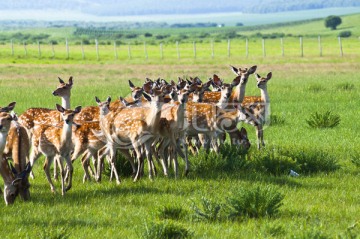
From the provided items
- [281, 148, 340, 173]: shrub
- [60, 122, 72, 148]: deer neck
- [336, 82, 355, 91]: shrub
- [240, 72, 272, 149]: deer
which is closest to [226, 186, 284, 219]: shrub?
[60, 122, 72, 148]: deer neck

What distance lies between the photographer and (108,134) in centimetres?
1398

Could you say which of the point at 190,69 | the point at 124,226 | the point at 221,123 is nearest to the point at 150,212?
the point at 124,226

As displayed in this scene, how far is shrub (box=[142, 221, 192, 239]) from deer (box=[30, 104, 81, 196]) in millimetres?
3197

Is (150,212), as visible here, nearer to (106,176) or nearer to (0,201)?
(0,201)

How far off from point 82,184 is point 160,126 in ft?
5.93

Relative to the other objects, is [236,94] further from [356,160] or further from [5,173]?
[5,173]

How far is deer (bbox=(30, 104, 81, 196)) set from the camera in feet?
42.0

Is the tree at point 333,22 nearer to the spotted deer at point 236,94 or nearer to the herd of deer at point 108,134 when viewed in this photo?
the spotted deer at point 236,94

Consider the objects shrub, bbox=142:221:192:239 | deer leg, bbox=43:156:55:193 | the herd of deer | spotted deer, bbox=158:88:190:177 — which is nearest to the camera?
shrub, bbox=142:221:192:239

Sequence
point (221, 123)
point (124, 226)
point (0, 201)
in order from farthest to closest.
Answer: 1. point (221, 123)
2. point (0, 201)
3. point (124, 226)

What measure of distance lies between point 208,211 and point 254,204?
0.67 meters

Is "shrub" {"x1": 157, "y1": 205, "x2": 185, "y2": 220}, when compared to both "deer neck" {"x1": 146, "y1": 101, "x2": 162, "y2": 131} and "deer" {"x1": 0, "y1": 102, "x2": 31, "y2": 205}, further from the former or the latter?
"deer neck" {"x1": 146, "y1": 101, "x2": 162, "y2": 131}

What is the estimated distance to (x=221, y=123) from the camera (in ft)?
51.6

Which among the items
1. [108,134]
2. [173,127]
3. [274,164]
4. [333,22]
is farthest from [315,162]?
[333,22]
